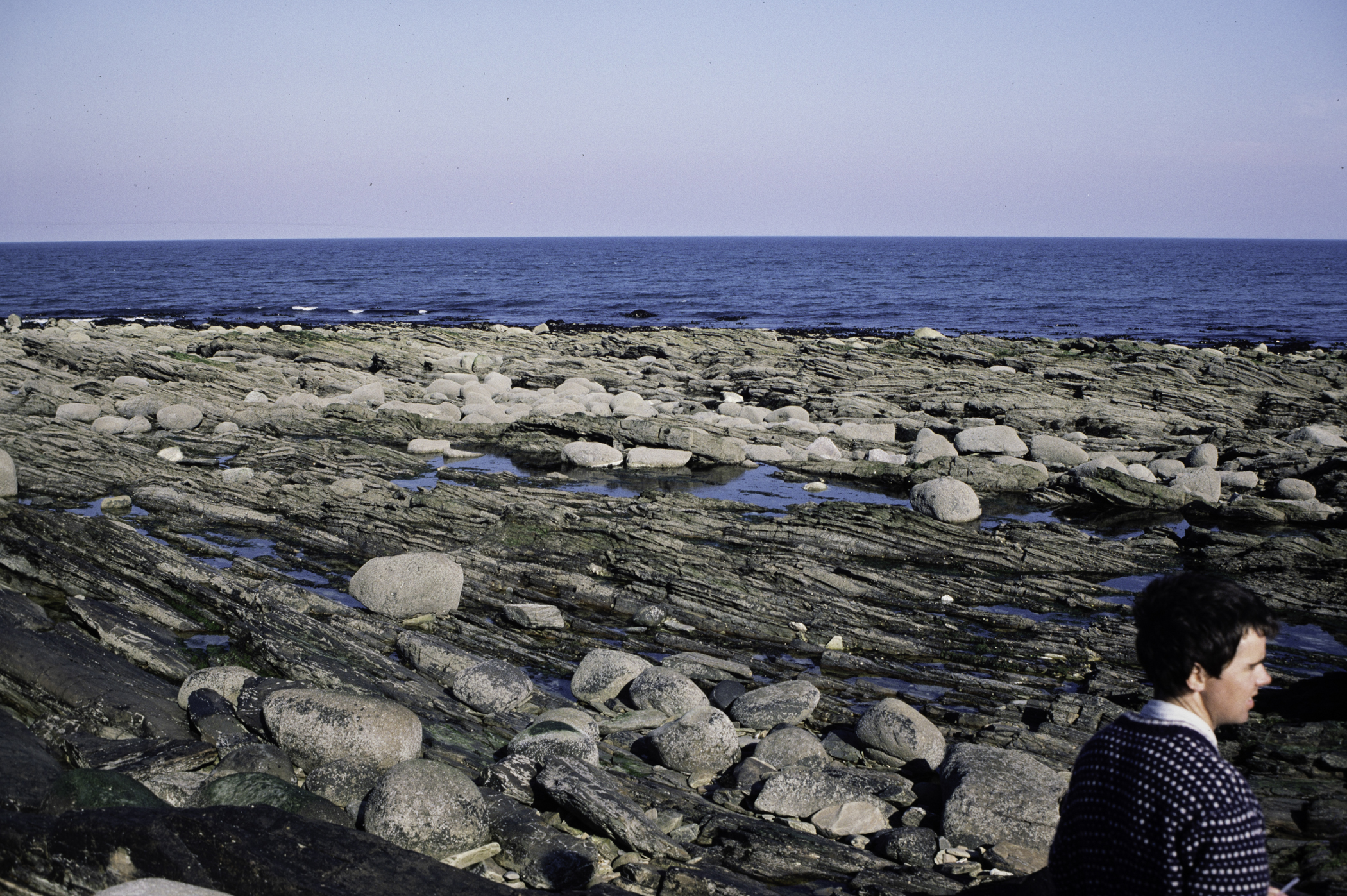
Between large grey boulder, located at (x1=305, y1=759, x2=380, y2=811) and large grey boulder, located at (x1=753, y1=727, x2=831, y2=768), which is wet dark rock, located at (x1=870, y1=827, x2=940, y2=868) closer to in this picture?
large grey boulder, located at (x1=753, y1=727, x2=831, y2=768)

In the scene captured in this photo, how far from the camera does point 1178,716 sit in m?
2.89

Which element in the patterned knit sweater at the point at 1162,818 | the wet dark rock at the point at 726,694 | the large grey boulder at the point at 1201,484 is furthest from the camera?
the large grey boulder at the point at 1201,484

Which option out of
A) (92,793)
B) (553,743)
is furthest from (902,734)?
(92,793)

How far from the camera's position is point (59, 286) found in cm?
8212

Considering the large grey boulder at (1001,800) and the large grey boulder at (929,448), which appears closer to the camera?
the large grey boulder at (1001,800)

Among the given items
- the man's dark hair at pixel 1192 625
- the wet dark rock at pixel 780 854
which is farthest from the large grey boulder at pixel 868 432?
the man's dark hair at pixel 1192 625

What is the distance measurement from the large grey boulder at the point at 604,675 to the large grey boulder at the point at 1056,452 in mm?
14210

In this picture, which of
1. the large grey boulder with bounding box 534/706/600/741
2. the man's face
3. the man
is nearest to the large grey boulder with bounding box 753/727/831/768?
the large grey boulder with bounding box 534/706/600/741

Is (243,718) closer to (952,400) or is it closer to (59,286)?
(952,400)

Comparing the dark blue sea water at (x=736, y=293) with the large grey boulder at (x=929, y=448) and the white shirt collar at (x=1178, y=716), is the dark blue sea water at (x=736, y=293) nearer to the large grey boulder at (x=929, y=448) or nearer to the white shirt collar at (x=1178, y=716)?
the large grey boulder at (x=929, y=448)

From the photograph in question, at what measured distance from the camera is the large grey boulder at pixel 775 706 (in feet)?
29.0

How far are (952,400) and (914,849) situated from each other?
825 inches

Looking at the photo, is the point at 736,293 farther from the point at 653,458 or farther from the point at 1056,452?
the point at 653,458

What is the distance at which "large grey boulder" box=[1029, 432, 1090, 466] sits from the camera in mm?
20672
